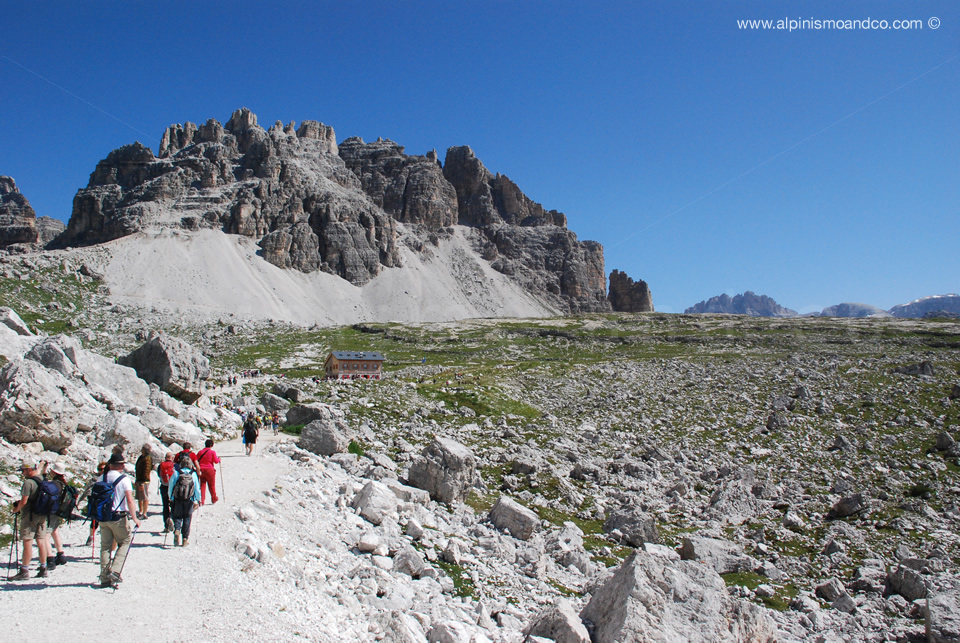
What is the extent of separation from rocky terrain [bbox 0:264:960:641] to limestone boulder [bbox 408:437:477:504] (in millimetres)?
69

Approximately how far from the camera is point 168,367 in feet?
86.7

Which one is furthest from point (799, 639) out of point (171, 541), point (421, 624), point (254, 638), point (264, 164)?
point (264, 164)

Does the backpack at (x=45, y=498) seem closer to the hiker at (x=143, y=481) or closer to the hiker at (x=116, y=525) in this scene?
the hiker at (x=116, y=525)

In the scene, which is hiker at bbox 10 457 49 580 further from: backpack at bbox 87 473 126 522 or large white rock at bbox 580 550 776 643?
large white rock at bbox 580 550 776 643

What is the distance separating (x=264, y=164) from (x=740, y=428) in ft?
624

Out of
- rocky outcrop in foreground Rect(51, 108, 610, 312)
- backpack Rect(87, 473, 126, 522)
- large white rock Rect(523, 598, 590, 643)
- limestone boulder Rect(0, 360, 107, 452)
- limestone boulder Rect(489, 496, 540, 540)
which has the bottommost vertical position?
limestone boulder Rect(489, 496, 540, 540)

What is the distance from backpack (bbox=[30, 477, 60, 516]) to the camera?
358 inches

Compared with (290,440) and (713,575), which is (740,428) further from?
(290,440)

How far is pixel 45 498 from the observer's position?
9250 mm

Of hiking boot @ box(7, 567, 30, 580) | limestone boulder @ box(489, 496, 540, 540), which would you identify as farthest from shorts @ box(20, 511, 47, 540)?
limestone boulder @ box(489, 496, 540, 540)

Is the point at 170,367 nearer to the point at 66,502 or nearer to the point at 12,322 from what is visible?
the point at 12,322

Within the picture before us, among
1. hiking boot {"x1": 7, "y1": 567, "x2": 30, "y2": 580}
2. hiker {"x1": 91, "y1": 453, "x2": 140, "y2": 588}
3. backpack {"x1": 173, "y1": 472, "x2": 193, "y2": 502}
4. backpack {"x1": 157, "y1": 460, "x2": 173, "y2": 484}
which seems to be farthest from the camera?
backpack {"x1": 157, "y1": 460, "x2": 173, "y2": 484}

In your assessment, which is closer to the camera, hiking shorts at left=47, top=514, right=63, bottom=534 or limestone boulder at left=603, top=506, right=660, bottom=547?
hiking shorts at left=47, top=514, right=63, bottom=534

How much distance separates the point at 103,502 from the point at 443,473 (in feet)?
33.7
